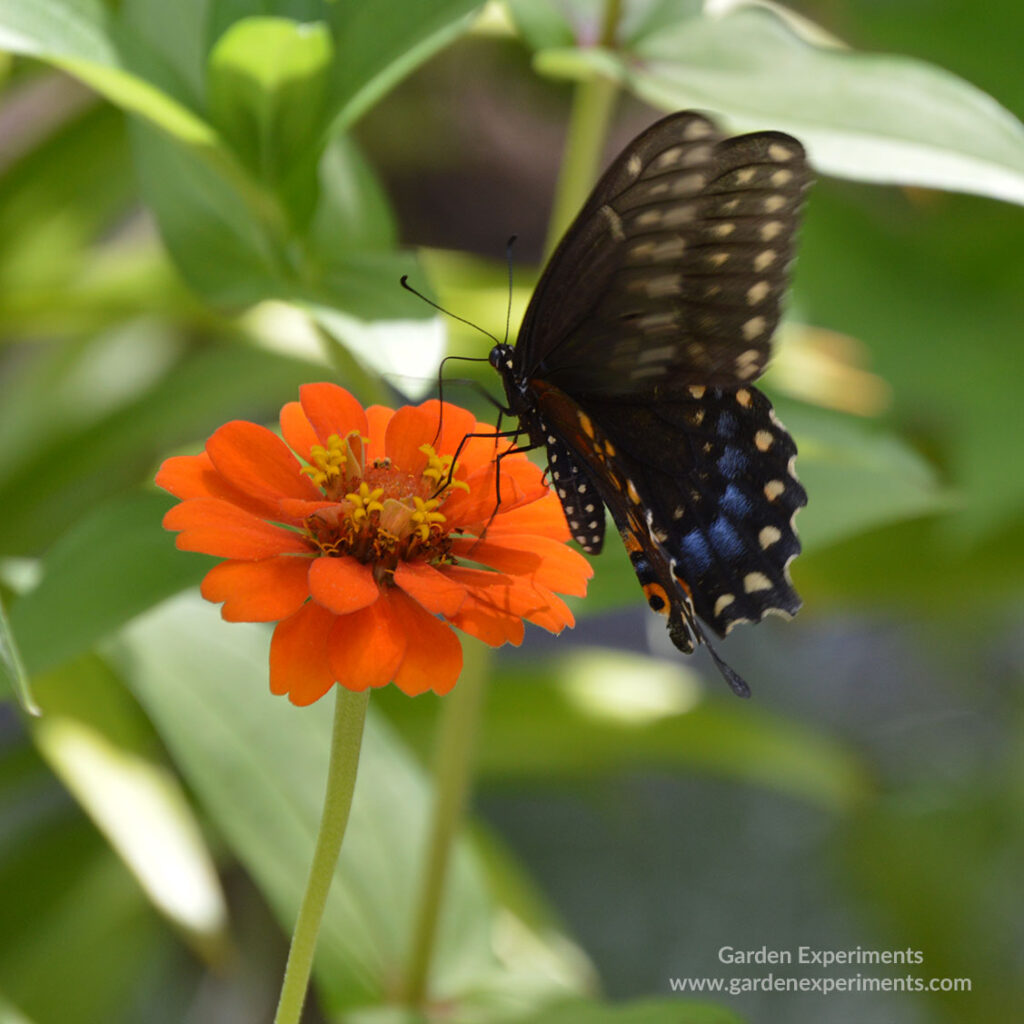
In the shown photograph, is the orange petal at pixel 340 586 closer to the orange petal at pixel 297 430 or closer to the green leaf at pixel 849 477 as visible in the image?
the orange petal at pixel 297 430

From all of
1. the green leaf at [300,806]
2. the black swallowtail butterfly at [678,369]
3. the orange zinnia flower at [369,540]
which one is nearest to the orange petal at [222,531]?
the orange zinnia flower at [369,540]

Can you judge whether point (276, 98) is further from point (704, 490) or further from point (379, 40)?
point (704, 490)

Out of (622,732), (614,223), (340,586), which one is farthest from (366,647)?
(622,732)

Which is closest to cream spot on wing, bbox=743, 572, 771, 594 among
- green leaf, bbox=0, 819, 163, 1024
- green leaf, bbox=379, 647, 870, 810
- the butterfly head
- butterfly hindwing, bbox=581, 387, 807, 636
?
butterfly hindwing, bbox=581, 387, 807, 636

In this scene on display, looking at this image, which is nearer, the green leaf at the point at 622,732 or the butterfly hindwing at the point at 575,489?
the butterfly hindwing at the point at 575,489

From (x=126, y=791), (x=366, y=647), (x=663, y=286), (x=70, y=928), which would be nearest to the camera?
(x=366, y=647)

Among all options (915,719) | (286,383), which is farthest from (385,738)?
(915,719)

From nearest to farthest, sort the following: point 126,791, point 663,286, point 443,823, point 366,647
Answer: point 366,647
point 663,286
point 443,823
point 126,791
